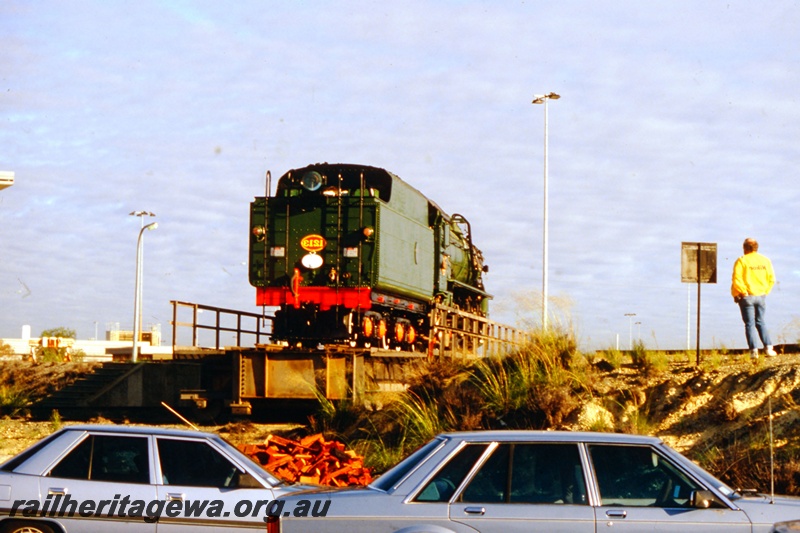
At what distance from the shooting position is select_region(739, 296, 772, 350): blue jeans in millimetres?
16516

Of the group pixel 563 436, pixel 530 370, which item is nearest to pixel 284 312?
pixel 530 370

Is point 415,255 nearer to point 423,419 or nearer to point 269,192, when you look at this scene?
point 269,192

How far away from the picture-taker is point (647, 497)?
22.5 feet

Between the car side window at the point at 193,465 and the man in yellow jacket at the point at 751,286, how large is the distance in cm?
1075

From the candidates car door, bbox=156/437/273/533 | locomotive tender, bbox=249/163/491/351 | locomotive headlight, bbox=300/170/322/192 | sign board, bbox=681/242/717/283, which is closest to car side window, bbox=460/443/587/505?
car door, bbox=156/437/273/533

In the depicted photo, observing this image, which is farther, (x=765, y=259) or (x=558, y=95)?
(x=558, y=95)

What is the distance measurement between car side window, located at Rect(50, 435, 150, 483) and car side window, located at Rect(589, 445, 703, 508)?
3644 mm

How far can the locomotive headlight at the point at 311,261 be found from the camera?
68.2ft

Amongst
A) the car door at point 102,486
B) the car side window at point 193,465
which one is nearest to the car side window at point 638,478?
the car side window at point 193,465

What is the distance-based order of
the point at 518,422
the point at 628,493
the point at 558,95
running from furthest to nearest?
the point at 558,95 → the point at 518,422 → the point at 628,493

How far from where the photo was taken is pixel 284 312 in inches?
845

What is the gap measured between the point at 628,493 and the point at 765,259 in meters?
10.8

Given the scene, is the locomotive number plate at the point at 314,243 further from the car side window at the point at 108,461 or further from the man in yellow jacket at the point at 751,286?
the car side window at the point at 108,461

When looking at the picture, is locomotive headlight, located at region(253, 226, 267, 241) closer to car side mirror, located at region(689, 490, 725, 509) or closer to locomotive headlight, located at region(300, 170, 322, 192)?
locomotive headlight, located at region(300, 170, 322, 192)
